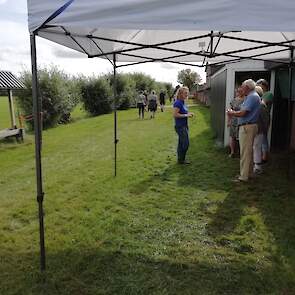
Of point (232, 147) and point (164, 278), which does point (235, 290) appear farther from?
point (232, 147)

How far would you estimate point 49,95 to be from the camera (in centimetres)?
1844

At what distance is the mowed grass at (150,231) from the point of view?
11.1ft

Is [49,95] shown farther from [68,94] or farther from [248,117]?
[248,117]

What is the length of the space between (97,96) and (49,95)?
9.82 meters

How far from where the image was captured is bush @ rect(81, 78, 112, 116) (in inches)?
1090

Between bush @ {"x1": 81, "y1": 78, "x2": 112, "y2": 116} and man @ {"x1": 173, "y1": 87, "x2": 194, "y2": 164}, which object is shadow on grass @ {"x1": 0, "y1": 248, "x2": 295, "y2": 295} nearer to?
man @ {"x1": 173, "y1": 87, "x2": 194, "y2": 164}

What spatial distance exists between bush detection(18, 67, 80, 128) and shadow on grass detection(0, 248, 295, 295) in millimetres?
14908

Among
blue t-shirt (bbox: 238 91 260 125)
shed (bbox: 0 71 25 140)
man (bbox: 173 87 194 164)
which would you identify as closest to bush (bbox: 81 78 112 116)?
shed (bbox: 0 71 25 140)

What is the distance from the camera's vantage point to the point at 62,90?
62.5 feet

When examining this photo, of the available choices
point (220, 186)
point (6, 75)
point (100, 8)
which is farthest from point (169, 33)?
point (6, 75)

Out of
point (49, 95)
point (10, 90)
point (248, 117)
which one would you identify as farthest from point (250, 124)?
point (49, 95)

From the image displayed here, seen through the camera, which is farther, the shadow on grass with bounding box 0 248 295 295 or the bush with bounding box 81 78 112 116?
the bush with bounding box 81 78 112 116

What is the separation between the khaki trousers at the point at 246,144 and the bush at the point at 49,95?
13.4 m

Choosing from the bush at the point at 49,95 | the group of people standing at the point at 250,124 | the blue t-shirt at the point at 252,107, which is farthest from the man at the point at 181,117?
the bush at the point at 49,95
